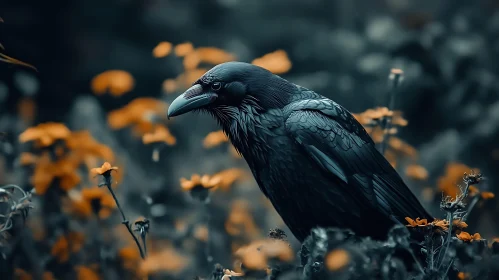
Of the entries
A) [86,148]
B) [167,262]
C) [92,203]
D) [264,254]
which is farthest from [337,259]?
[86,148]

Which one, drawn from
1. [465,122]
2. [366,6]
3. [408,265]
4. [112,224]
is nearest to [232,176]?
[112,224]

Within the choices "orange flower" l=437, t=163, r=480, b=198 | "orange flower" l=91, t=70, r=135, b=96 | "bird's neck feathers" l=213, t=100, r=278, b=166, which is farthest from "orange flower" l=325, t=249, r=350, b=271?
"orange flower" l=91, t=70, r=135, b=96

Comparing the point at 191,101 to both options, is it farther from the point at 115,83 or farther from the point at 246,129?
the point at 115,83

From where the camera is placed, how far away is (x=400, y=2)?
5.61 meters

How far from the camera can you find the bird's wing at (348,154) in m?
2.43

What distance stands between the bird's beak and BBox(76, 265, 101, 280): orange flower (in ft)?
→ 3.48

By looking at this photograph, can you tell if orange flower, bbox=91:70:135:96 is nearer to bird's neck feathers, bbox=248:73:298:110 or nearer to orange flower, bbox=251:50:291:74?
orange flower, bbox=251:50:291:74

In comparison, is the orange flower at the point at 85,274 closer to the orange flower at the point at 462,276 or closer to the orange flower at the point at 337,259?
the orange flower at the point at 337,259

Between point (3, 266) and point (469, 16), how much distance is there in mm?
3753

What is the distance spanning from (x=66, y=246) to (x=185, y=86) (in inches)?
39.5

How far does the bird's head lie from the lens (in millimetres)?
2482

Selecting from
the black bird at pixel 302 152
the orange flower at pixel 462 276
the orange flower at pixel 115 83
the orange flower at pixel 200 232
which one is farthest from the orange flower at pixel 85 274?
the orange flower at pixel 462 276

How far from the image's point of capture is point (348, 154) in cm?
250

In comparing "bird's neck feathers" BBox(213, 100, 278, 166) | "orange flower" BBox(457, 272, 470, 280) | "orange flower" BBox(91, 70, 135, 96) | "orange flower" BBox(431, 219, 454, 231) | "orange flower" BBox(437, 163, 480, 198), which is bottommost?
"orange flower" BBox(457, 272, 470, 280)
